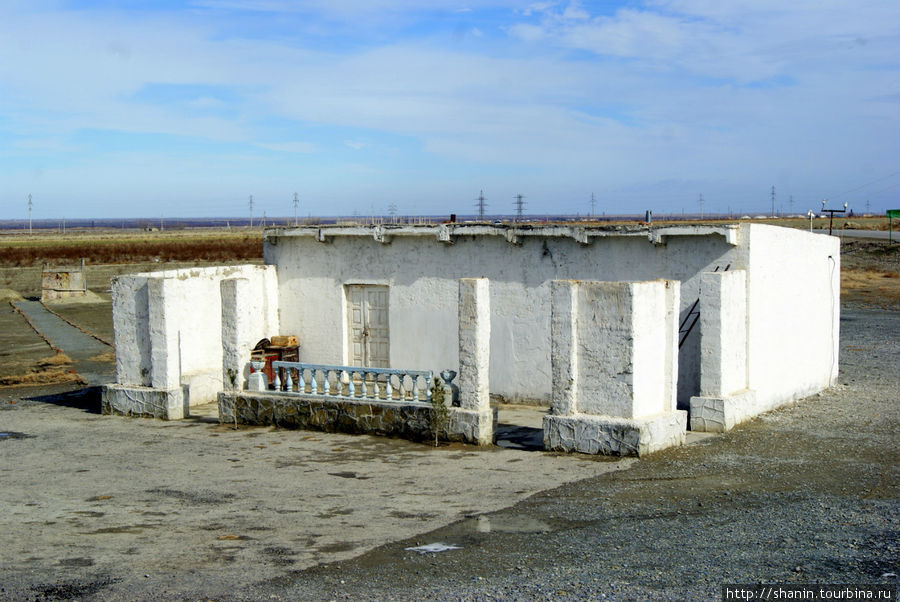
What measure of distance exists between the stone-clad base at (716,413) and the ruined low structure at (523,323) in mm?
19

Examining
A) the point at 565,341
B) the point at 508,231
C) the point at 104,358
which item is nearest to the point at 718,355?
the point at 565,341

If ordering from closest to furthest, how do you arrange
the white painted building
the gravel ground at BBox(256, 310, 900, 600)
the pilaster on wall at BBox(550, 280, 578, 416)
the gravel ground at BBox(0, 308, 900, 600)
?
the gravel ground at BBox(256, 310, 900, 600) < the gravel ground at BBox(0, 308, 900, 600) < the pilaster on wall at BBox(550, 280, 578, 416) < the white painted building

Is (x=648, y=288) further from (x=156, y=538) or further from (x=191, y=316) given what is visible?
(x=191, y=316)

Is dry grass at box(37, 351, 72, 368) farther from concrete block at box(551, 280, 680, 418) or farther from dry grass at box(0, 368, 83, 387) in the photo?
concrete block at box(551, 280, 680, 418)

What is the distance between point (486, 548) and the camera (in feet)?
24.6

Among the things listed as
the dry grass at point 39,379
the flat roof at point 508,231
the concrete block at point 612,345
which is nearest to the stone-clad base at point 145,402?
the flat roof at point 508,231

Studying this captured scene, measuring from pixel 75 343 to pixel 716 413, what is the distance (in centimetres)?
1741

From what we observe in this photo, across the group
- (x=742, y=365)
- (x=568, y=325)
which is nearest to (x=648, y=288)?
(x=568, y=325)

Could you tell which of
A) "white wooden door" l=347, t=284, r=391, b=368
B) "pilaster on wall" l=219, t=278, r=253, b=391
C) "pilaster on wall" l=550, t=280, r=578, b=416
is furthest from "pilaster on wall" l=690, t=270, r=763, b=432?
"pilaster on wall" l=219, t=278, r=253, b=391

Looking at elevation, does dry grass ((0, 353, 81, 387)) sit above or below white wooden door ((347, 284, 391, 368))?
below

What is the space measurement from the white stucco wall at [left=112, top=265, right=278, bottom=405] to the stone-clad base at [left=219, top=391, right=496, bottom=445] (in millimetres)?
1494

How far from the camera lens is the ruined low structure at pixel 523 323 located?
10945 millimetres

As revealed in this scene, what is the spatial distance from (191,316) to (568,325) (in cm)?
683

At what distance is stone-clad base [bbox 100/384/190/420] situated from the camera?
14.1 m
